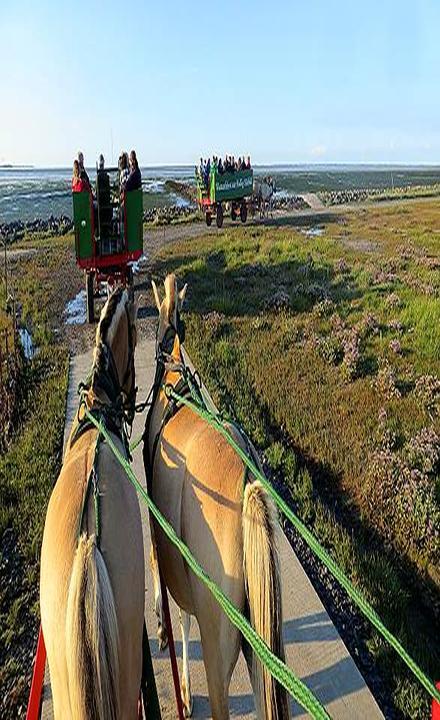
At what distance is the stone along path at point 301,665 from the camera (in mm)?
3750

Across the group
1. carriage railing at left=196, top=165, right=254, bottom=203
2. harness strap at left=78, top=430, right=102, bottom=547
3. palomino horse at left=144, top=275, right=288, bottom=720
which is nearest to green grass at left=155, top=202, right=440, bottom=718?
palomino horse at left=144, top=275, right=288, bottom=720

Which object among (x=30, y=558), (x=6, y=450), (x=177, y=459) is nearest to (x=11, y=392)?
(x=6, y=450)

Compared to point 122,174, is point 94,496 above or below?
below

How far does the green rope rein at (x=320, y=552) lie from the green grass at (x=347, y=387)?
2253 mm

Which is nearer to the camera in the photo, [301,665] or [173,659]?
[173,659]

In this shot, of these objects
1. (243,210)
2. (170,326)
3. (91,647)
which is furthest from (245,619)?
(243,210)

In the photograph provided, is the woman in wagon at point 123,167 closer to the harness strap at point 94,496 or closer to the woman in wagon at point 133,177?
the woman in wagon at point 133,177

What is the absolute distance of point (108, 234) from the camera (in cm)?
1222

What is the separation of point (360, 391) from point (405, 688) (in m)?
5.21

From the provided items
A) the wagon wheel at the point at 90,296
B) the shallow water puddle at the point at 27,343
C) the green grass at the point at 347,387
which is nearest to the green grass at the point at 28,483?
the shallow water puddle at the point at 27,343

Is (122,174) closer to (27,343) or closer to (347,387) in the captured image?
(27,343)

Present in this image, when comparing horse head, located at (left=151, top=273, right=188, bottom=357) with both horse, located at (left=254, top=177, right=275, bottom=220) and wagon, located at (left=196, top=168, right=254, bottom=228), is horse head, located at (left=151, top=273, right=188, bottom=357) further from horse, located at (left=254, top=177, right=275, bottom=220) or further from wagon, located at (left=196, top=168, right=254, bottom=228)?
horse, located at (left=254, top=177, right=275, bottom=220)

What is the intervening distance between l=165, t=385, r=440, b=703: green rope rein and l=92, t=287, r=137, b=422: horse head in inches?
Answer: 14.9

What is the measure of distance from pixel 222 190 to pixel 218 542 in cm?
2344
